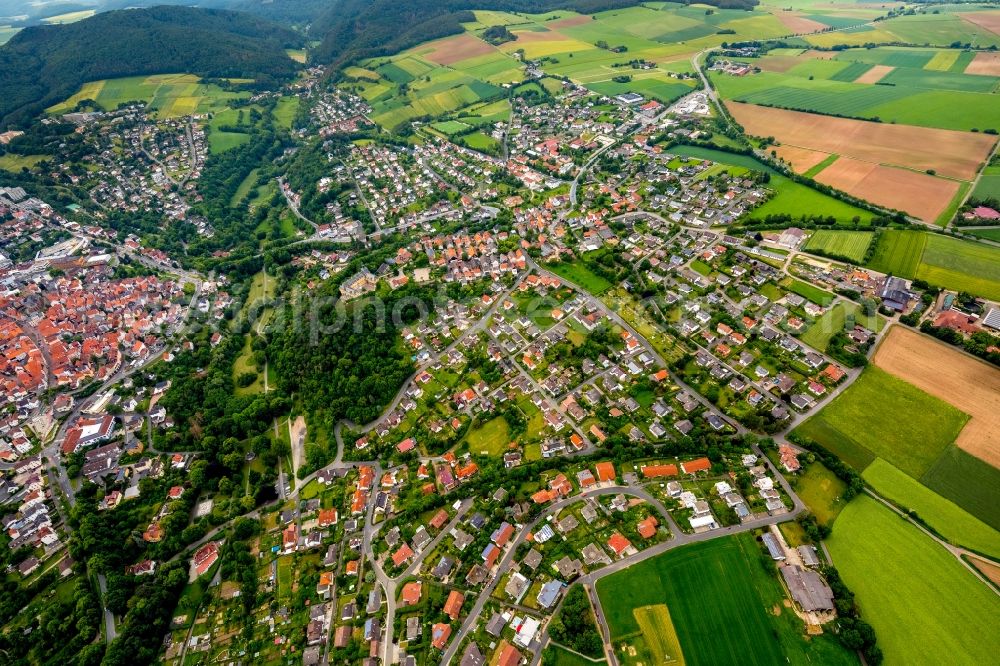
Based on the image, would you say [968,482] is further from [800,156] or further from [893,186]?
[800,156]

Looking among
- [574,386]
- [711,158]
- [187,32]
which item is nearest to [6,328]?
[574,386]

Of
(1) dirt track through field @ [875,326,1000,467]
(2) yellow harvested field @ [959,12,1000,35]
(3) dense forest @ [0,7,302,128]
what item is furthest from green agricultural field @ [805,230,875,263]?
(3) dense forest @ [0,7,302,128]

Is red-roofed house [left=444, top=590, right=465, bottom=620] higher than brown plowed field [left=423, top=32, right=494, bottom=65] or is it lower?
lower

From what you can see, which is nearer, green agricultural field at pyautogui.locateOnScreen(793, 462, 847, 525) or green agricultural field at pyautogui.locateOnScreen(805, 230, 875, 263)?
green agricultural field at pyautogui.locateOnScreen(793, 462, 847, 525)

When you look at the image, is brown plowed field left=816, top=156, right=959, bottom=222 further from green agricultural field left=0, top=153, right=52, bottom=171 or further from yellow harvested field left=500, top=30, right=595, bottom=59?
green agricultural field left=0, top=153, right=52, bottom=171

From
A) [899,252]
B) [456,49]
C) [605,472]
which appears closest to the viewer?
[605,472]

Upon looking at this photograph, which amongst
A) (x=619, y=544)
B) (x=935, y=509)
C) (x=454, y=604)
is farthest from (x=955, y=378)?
(x=454, y=604)

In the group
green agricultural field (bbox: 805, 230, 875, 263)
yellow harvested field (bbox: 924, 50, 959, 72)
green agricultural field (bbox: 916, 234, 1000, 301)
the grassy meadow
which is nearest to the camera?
green agricultural field (bbox: 916, 234, 1000, 301)

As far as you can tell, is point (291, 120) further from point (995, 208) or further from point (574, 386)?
point (995, 208)
